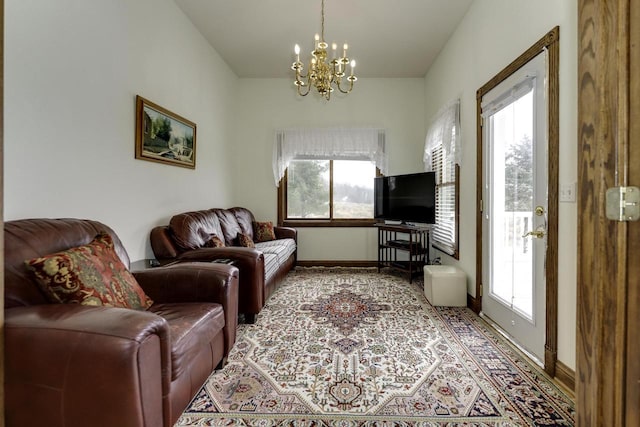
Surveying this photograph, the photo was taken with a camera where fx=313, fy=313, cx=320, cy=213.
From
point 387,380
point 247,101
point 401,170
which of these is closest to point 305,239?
point 401,170

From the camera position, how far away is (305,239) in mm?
5234

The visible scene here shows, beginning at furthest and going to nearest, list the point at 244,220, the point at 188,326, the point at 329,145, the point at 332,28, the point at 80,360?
the point at 329,145 < the point at 244,220 < the point at 332,28 < the point at 188,326 < the point at 80,360

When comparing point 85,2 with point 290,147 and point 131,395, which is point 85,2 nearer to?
point 131,395

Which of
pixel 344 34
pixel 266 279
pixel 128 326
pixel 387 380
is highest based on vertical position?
pixel 344 34

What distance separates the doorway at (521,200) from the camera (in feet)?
6.42

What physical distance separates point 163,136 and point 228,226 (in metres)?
1.31

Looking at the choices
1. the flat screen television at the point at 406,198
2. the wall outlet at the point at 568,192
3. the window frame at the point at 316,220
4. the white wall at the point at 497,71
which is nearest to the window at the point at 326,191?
the window frame at the point at 316,220

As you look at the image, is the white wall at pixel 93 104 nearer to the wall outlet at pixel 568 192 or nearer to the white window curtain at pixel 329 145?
the white window curtain at pixel 329 145

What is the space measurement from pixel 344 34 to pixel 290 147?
1.89 m

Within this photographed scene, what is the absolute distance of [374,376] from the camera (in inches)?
77.2

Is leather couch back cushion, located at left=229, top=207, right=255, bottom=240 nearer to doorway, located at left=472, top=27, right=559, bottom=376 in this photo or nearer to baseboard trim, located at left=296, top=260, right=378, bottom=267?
baseboard trim, located at left=296, top=260, right=378, bottom=267

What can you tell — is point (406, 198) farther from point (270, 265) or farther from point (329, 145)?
point (270, 265)

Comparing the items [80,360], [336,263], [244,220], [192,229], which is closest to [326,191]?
[336,263]

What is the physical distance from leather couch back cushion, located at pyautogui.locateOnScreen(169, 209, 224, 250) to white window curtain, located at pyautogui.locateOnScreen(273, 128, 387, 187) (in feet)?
6.56
